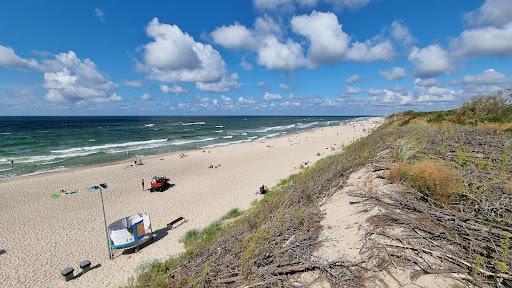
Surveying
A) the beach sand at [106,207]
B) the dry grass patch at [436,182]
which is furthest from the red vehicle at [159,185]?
the dry grass patch at [436,182]

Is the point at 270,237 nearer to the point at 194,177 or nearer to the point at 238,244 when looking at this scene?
the point at 238,244

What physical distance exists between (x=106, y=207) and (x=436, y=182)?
2063 cm

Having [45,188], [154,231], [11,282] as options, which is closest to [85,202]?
[45,188]

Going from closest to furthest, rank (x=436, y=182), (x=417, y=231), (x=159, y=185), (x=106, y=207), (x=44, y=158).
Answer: (x=417, y=231)
(x=436, y=182)
(x=106, y=207)
(x=159, y=185)
(x=44, y=158)

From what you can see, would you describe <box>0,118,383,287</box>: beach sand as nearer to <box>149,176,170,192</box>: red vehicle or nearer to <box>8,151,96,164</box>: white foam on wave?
<box>149,176,170,192</box>: red vehicle

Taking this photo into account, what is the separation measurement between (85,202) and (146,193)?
14.5ft

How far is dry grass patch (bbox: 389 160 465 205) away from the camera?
657 centimetres

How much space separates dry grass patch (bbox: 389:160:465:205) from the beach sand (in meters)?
10.7

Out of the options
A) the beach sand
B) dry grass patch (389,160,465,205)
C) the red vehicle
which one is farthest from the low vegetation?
the red vehicle

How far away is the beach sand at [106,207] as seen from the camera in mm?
12812

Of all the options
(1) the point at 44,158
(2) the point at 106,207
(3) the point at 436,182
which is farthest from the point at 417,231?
(1) the point at 44,158

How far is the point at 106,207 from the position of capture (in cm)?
2034

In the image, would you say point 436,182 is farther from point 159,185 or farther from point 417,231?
point 159,185

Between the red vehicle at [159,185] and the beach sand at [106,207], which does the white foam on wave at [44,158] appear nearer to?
the beach sand at [106,207]
